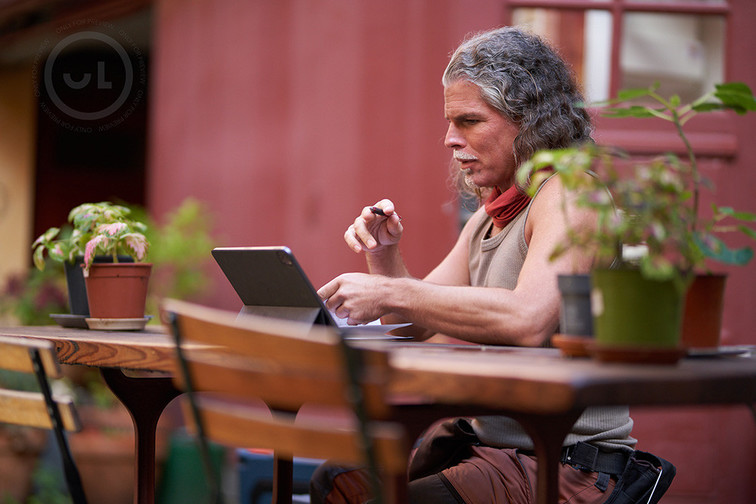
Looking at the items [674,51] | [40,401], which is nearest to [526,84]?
[40,401]

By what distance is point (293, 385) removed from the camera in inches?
41.1

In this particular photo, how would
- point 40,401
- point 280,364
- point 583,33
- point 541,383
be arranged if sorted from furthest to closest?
point 583,33 < point 40,401 < point 280,364 < point 541,383

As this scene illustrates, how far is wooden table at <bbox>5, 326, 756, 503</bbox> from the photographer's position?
3.16ft

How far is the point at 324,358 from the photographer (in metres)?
1.00

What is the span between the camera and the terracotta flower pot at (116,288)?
2002 millimetres

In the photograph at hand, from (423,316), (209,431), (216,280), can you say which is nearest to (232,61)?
(216,280)

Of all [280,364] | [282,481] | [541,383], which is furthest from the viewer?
[282,481]

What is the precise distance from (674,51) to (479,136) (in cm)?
185

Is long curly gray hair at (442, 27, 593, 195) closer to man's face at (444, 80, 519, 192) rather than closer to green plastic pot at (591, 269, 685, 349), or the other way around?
man's face at (444, 80, 519, 192)

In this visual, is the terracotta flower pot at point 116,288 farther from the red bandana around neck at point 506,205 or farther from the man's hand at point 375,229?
the red bandana around neck at point 506,205

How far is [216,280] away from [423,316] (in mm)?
3044

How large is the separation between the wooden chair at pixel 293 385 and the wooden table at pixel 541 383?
77mm

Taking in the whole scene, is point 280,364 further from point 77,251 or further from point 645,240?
point 77,251

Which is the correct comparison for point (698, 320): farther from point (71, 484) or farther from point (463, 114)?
point (71, 484)
